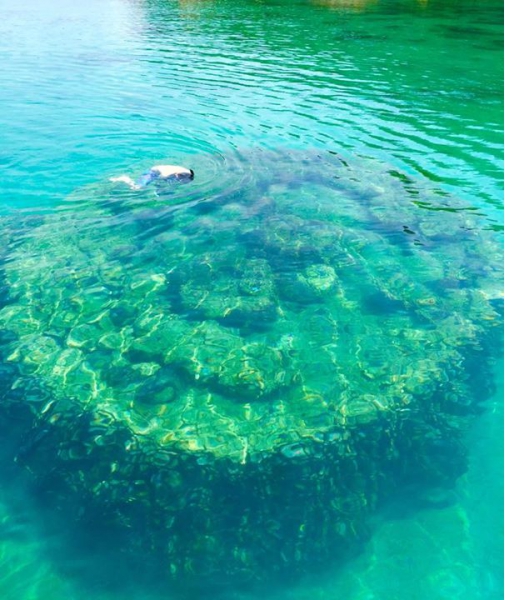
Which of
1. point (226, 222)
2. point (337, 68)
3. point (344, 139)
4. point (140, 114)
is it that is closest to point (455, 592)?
point (226, 222)

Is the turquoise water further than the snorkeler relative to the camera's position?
No

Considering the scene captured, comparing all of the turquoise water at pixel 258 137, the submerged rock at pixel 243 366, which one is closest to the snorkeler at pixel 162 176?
the turquoise water at pixel 258 137

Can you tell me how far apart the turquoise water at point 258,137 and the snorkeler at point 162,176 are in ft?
2.13

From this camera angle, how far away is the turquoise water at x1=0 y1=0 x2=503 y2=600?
7941 millimetres

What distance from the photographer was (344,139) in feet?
75.9

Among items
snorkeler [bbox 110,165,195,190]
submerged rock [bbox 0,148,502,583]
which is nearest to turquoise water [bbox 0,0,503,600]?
submerged rock [bbox 0,148,502,583]

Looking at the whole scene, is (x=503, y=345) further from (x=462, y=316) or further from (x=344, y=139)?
(x=344, y=139)

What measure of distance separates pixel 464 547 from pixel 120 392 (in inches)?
280

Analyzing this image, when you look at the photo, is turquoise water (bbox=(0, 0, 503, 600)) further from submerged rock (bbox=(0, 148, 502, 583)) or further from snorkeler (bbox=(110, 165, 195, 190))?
snorkeler (bbox=(110, 165, 195, 190))

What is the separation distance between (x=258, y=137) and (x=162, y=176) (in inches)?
288

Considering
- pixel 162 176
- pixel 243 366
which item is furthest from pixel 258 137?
pixel 243 366

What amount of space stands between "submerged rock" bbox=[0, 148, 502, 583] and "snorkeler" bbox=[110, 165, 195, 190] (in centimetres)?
156

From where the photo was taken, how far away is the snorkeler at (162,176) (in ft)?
57.9

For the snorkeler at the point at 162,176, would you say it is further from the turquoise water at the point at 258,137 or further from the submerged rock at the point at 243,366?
the submerged rock at the point at 243,366
